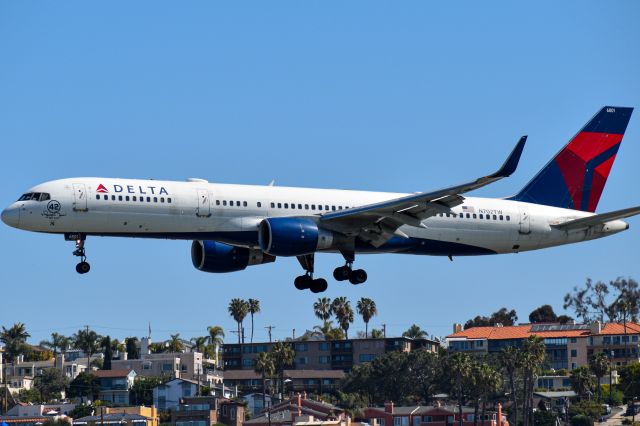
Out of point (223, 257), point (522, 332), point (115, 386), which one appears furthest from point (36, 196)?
point (522, 332)

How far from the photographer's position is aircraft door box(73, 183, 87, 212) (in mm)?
53844

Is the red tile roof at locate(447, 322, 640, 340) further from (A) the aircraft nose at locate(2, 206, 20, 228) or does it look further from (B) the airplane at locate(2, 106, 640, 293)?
(A) the aircraft nose at locate(2, 206, 20, 228)

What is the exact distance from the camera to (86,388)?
15350 centimetres

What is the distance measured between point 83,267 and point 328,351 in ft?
Answer: 361

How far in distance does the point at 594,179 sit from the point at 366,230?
53.5ft

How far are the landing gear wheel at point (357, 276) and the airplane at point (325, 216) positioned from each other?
0.06 m

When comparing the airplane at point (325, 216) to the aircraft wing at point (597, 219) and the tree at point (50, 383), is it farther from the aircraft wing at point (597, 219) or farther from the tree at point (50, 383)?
the tree at point (50, 383)

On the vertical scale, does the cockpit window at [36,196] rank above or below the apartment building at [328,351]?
above

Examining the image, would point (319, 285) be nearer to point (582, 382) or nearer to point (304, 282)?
point (304, 282)

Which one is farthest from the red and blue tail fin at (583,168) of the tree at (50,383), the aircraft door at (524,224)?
the tree at (50,383)

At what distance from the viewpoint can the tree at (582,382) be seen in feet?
461

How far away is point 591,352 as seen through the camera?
17500cm

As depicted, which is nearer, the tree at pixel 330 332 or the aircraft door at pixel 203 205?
the aircraft door at pixel 203 205

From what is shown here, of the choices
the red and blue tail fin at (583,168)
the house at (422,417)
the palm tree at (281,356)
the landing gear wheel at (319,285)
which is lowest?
the house at (422,417)
